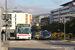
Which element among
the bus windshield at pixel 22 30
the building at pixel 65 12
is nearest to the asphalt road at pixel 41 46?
the bus windshield at pixel 22 30

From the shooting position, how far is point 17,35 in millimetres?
34156

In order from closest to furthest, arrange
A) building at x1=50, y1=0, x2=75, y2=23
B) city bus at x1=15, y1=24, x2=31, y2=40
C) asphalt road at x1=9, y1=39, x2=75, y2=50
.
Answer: asphalt road at x1=9, y1=39, x2=75, y2=50 → city bus at x1=15, y1=24, x2=31, y2=40 → building at x1=50, y1=0, x2=75, y2=23

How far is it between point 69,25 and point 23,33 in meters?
39.6

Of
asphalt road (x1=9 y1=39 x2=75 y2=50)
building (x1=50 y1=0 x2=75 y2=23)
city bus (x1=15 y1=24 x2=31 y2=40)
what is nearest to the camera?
asphalt road (x1=9 y1=39 x2=75 y2=50)

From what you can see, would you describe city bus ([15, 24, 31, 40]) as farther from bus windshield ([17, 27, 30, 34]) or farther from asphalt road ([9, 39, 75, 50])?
asphalt road ([9, 39, 75, 50])

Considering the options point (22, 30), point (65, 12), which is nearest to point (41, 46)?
point (22, 30)

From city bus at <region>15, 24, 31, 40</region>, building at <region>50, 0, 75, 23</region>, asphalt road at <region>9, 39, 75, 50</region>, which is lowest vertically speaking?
asphalt road at <region>9, 39, 75, 50</region>

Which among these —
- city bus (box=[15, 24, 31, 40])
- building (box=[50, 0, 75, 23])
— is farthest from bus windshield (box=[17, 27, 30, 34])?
building (box=[50, 0, 75, 23])

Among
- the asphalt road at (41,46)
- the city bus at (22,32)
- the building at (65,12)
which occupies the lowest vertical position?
the asphalt road at (41,46)

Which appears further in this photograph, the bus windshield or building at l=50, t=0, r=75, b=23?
building at l=50, t=0, r=75, b=23

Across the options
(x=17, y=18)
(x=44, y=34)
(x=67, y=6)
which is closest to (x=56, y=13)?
(x=67, y=6)

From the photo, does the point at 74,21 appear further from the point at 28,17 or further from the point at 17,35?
the point at 28,17

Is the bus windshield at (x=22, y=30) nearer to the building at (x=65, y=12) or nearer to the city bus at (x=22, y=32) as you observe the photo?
the city bus at (x=22, y=32)

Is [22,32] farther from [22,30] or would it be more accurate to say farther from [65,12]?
[65,12]
